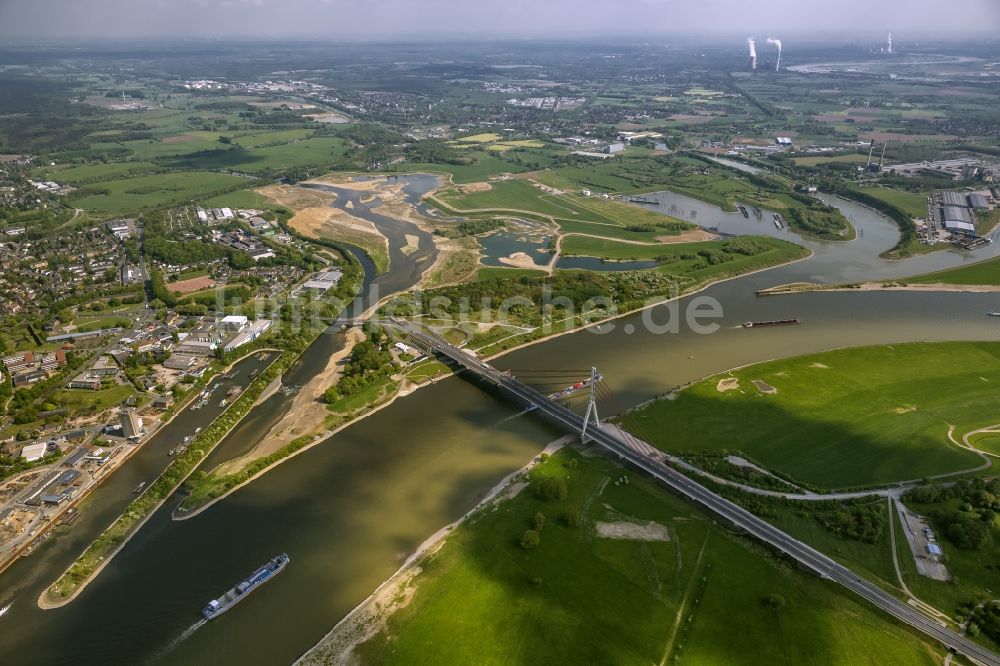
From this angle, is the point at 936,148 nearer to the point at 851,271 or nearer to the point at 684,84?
the point at 851,271

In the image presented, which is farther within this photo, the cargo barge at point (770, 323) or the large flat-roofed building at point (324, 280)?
the large flat-roofed building at point (324, 280)

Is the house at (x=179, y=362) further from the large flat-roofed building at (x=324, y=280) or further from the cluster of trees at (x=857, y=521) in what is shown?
the cluster of trees at (x=857, y=521)

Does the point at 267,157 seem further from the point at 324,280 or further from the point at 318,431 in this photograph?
the point at 318,431

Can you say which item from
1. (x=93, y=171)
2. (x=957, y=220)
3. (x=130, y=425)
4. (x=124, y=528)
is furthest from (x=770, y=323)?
(x=93, y=171)

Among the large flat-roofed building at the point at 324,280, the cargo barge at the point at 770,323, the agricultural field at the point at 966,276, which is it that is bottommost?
the cargo barge at the point at 770,323

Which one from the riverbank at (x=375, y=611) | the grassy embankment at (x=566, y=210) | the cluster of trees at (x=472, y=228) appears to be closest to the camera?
the riverbank at (x=375, y=611)

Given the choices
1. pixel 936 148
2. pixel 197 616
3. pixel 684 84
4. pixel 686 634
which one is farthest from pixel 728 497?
pixel 684 84

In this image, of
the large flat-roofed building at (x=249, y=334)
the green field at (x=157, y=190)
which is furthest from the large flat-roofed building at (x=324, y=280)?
the green field at (x=157, y=190)
